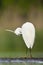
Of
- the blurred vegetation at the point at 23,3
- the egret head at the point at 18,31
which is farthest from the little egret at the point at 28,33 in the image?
the blurred vegetation at the point at 23,3

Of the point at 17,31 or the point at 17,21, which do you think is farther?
the point at 17,21

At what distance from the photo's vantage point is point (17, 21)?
8.77 ft

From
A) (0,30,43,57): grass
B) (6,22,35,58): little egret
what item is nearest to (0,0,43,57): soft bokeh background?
(0,30,43,57): grass

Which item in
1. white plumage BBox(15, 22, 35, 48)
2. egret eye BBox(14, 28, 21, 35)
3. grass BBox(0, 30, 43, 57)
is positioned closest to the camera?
white plumage BBox(15, 22, 35, 48)

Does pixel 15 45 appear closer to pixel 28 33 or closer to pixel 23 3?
pixel 28 33

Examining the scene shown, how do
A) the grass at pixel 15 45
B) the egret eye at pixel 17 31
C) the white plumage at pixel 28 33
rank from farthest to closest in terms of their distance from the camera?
the grass at pixel 15 45, the egret eye at pixel 17 31, the white plumage at pixel 28 33

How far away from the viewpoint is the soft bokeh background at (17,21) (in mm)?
2617

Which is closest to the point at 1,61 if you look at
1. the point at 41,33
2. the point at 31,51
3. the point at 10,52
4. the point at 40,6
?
the point at 10,52

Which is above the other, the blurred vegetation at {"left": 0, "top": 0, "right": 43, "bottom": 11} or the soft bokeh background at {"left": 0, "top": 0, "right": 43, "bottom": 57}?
the blurred vegetation at {"left": 0, "top": 0, "right": 43, "bottom": 11}

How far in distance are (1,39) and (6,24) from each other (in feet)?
0.75

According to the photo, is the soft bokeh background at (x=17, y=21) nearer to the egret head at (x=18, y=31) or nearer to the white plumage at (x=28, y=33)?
the egret head at (x=18, y=31)

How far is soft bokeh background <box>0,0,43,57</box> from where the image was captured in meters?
2.62

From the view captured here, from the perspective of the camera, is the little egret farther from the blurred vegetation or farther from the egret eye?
the blurred vegetation

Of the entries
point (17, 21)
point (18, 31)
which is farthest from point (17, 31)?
point (17, 21)
